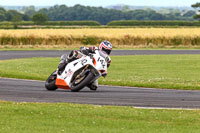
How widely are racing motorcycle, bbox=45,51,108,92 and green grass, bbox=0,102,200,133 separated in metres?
2.45

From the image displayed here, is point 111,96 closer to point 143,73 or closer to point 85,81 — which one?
point 85,81

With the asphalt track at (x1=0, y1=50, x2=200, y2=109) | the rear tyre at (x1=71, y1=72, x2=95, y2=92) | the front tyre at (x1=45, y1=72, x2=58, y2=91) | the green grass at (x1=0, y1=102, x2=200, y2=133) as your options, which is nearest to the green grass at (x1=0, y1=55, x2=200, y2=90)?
the asphalt track at (x1=0, y1=50, x2=200, y2=109)

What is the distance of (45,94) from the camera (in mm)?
15969

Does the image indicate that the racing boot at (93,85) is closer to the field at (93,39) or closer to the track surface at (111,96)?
the track surface at (111,96)

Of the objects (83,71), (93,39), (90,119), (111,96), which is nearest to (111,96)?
(111,96)

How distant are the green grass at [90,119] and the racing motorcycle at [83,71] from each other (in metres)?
2.45

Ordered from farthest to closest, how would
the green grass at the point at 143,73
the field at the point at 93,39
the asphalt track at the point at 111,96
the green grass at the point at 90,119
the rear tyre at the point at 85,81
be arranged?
the field at the point at 93,39 → the green grass at the point at 143,73 → the rear tyre at the point at 85,81 → the asphalt track at the point at 111,96 → the green grass at the point at 90,119

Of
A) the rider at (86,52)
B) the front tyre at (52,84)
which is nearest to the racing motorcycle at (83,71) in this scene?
the rider at (86,52)

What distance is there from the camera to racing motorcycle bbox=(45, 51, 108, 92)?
1595cm

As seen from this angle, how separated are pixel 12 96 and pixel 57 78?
1833 millimetres

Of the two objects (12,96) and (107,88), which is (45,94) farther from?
(107,88)

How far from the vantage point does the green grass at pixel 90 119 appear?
34.1ft

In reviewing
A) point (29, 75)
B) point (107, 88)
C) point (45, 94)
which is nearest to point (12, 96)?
point (45, 94)

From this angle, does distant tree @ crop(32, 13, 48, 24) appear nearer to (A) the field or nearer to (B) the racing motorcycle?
(A) the field
